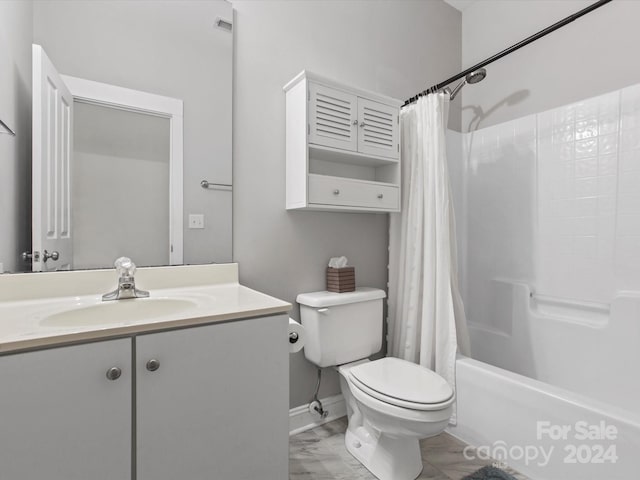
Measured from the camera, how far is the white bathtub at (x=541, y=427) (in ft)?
3.78

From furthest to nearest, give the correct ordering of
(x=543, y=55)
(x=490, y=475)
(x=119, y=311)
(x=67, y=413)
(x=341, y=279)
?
(x=543, y=55)
(x=341, y=279)
(x=490, y=475)
(x=119, y=311)
(x=67, y=413)

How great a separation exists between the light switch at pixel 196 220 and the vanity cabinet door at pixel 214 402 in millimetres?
659

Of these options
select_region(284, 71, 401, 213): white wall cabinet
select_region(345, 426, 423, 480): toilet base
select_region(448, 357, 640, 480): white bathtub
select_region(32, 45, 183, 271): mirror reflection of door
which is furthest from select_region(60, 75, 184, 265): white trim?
select_region(448, 357, 640, 480): white bathtub

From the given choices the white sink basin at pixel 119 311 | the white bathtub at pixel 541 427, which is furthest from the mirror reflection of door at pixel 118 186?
the white bathtub at pixel 541 427

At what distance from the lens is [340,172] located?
1.89 metres

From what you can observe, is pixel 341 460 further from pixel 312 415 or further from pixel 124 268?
pixel 124 268

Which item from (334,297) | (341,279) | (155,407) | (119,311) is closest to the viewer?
(155,407)

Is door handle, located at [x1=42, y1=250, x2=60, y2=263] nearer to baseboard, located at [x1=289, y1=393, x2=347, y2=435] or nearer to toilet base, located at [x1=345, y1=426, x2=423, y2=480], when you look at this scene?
baseboard, located at [x1=289, y1=393, x2=347, y2=435]

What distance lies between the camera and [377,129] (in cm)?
179

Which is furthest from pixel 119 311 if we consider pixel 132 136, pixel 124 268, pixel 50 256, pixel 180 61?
pixel 180 61

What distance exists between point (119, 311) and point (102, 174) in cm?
54

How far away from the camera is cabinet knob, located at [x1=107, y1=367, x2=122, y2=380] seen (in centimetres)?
79

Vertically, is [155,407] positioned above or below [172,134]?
below

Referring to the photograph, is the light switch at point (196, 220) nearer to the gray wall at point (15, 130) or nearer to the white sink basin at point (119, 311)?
the white sink basin at point (119, 311)
